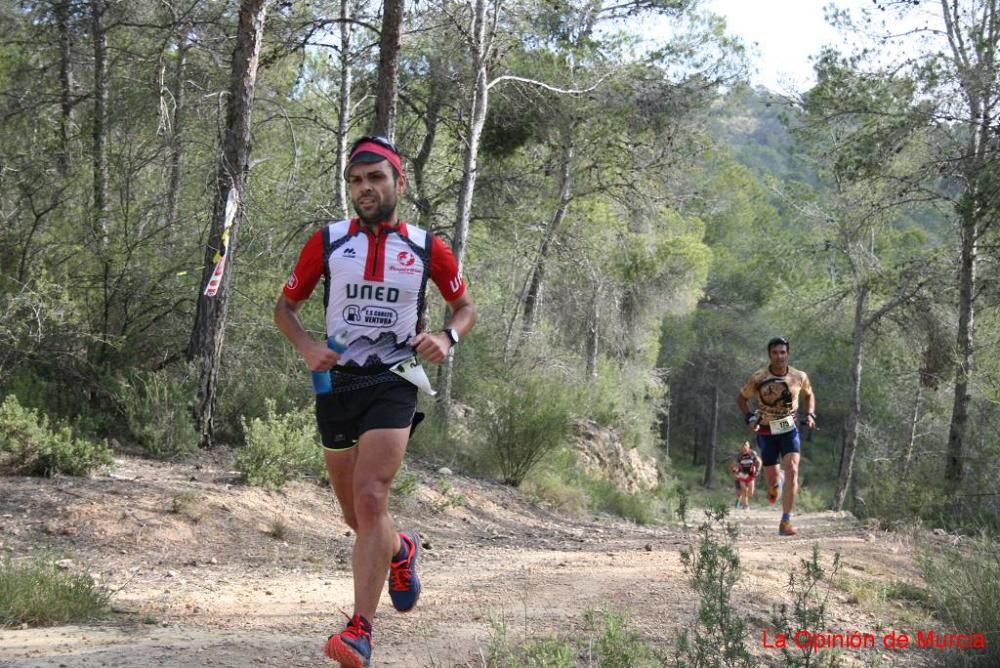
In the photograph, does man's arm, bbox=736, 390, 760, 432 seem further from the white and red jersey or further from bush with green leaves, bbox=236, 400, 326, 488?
the white and red jersey

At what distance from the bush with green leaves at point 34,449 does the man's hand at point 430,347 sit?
4.93m

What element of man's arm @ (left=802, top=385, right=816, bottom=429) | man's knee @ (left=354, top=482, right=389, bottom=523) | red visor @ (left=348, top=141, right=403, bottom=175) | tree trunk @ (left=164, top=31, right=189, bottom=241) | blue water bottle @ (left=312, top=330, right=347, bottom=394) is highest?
tree trunk @ (left=164, top=31, right=189, bottom=241)

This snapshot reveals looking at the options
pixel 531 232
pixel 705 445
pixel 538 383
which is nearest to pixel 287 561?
pixel 538 383

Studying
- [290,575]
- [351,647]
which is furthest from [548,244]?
[351,647]

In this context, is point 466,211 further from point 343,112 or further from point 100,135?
point 100,135

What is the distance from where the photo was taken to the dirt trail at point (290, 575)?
4801 mm

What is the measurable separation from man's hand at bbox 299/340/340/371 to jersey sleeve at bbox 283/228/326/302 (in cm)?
44

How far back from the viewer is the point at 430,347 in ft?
14.4

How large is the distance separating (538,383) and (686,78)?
30.9 ft

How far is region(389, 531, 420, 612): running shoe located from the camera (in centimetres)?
473

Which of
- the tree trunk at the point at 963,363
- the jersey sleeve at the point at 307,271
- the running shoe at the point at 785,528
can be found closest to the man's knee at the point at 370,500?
the jersey sleeve at the point at 307,271

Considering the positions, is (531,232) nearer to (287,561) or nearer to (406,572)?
(287,561)

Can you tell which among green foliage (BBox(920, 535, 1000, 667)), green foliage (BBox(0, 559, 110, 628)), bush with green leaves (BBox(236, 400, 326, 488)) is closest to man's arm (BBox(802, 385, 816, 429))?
green foliage (BBox(920, 535, 1000, 667))

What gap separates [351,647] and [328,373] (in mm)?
1204
